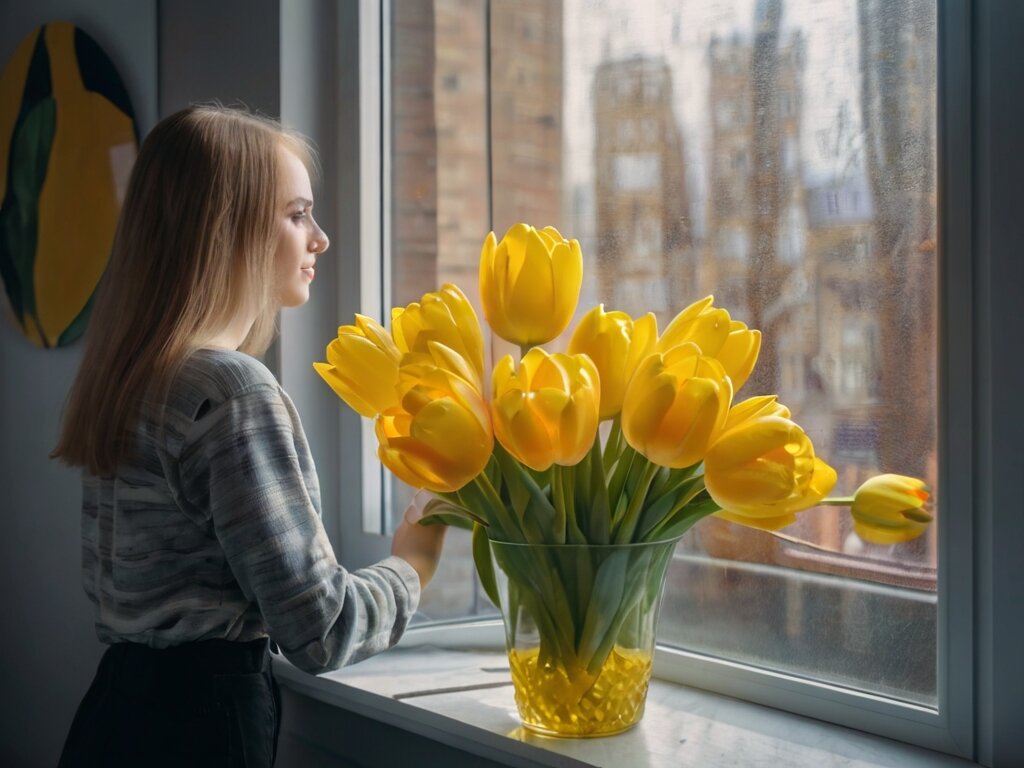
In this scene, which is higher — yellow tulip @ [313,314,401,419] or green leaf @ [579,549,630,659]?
yellow tulip @ [313,314,401,419]

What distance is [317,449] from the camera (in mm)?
1518

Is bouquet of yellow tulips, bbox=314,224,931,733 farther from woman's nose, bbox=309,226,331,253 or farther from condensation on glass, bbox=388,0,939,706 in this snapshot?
woman's nose, bbox=309,226,331,253

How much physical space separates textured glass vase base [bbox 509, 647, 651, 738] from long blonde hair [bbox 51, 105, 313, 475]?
0.47m

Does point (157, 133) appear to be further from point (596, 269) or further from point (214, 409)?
point (596, 269)

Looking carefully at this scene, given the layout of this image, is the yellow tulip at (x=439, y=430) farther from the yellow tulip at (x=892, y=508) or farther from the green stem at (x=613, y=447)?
the yellow tulip at (x=892, y=508)

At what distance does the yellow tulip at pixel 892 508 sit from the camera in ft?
Answer: 2.77

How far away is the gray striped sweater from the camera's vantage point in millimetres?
989

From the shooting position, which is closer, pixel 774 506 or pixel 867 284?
pixel 774 506

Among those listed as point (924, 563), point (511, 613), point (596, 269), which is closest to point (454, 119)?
point (596, 269)

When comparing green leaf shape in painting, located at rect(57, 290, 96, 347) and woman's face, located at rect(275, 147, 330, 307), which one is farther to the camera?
green leaf shape in painting, located at rect(57, 290, 96, 347)

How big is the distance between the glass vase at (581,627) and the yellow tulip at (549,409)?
0.41 feet

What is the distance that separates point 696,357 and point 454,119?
0.78m

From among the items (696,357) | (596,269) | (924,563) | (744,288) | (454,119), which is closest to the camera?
(696,357)

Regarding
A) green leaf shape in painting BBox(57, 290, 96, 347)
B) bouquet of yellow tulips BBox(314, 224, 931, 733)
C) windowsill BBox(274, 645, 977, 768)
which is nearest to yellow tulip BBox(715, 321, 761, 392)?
bouquet of yellow tulips BBox(314, 224, 931, 733)
